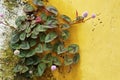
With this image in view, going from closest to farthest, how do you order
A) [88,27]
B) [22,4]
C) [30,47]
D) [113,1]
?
[113,1], [88,27], [30,47], [22,4]

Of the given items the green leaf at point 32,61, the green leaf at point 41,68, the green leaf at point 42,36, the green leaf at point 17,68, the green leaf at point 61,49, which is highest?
the green leaf at point 42,36

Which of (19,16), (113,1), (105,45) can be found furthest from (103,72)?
(19,16)

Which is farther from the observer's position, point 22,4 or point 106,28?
point 22,4

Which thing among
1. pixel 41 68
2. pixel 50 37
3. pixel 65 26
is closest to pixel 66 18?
pixel 65 26


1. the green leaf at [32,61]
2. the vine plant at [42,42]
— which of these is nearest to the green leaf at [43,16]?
the vine plant at [42,42]

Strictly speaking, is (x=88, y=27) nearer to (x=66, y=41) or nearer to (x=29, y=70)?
(x=66, y=41)

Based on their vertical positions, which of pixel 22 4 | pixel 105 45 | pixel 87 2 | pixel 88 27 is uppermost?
pixel 22 4

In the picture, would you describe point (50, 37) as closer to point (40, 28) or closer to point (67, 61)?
point (40, 28)

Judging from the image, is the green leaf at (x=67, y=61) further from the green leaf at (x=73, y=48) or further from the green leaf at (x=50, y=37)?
the green leaf at (x=50, y=37)
